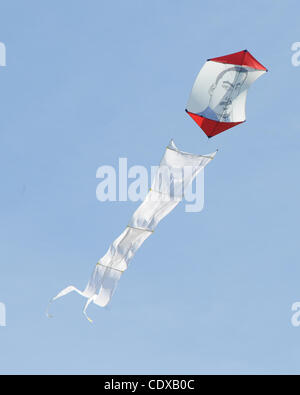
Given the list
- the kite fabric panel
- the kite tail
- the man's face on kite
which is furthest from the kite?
the kite tail

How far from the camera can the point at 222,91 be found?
8406 cm

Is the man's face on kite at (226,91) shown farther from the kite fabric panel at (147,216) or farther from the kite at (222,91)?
the kite fabric panel at (147,216)

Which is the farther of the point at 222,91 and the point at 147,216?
the point at 222,91

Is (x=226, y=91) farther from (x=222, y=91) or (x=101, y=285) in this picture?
(x=101, y=285)

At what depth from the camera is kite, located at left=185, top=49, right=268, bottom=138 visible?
83.1 metres

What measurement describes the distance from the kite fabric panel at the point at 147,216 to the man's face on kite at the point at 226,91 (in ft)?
25.2

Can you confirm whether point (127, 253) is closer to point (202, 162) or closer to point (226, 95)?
point (202, 162)

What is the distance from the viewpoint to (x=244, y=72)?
83.7 m

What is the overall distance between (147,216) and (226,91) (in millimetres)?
20263

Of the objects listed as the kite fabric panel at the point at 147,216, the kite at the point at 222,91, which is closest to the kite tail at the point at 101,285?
the kite fabric panel at the point at 147,216

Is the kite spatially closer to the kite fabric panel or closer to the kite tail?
the kite fabric panel

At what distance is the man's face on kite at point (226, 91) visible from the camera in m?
83.6

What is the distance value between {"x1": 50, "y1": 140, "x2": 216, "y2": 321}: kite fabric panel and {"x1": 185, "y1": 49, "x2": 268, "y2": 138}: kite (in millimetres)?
6797

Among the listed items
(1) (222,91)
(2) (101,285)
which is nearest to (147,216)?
(2) (101,285)
